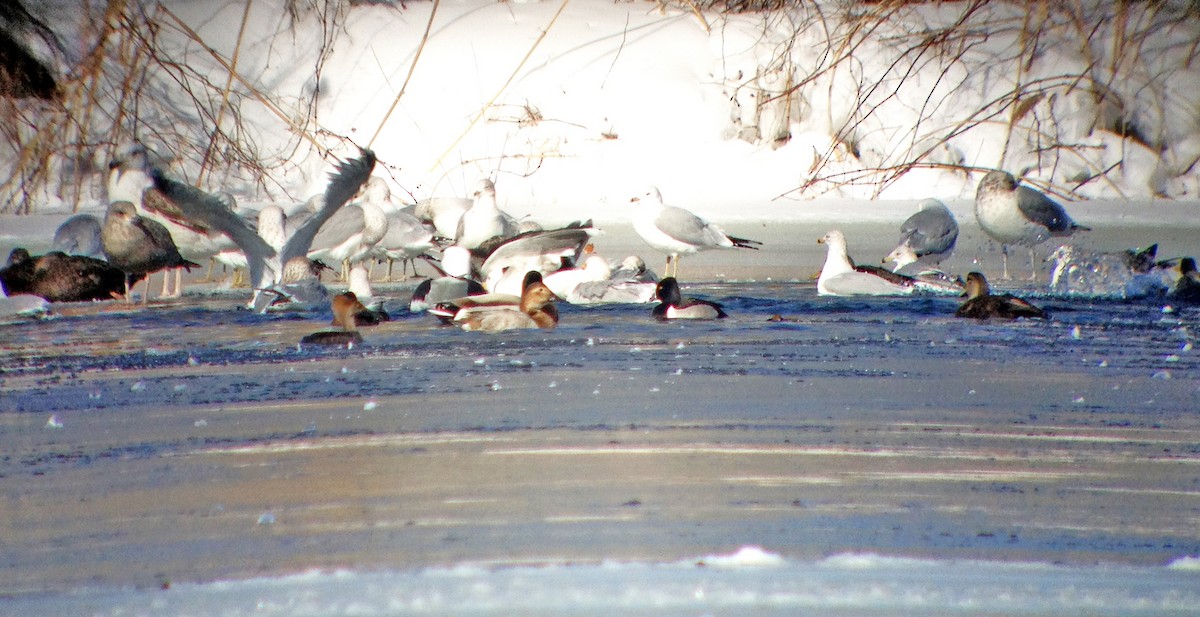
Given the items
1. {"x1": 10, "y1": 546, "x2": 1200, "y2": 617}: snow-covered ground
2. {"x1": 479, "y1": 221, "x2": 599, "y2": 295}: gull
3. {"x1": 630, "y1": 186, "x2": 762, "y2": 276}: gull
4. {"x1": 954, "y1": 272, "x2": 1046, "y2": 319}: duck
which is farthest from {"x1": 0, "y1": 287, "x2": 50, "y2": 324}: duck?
{"x1": 10, "y1": 546, "x2": 1200, "y2": 617}: snow-covered ground

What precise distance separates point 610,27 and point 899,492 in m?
9.84

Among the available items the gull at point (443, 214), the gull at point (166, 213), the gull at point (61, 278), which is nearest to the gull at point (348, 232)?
the gull at point (166, 213)

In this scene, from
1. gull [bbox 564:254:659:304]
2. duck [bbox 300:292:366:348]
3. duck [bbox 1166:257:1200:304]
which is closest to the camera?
duck [bbox 300:292:366:348]

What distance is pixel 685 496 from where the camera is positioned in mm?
2516

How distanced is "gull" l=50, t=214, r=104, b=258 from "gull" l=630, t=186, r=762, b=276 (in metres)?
2.81

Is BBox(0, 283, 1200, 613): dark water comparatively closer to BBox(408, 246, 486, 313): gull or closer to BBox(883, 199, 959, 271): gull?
BBox(408, 246, 486, 313): gull

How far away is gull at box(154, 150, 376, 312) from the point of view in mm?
5953

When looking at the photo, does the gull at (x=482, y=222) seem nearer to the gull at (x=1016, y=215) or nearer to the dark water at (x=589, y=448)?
the gull at (x=1016, y=215)

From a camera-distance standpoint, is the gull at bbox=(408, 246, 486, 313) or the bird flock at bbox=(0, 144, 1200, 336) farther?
the gull at bbox=(408, 246, 486, 313)

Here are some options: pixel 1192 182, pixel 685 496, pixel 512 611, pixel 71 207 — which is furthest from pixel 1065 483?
pixel 1192 182

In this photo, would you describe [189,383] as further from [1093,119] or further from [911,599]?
[1093,119]

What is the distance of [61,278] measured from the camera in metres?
5.93

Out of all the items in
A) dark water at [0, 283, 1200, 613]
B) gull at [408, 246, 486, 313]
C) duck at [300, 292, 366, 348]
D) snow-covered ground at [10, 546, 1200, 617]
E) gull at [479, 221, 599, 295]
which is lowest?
snow-covered ground at [10, 546, 1200, 617]

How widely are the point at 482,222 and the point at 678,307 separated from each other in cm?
274
